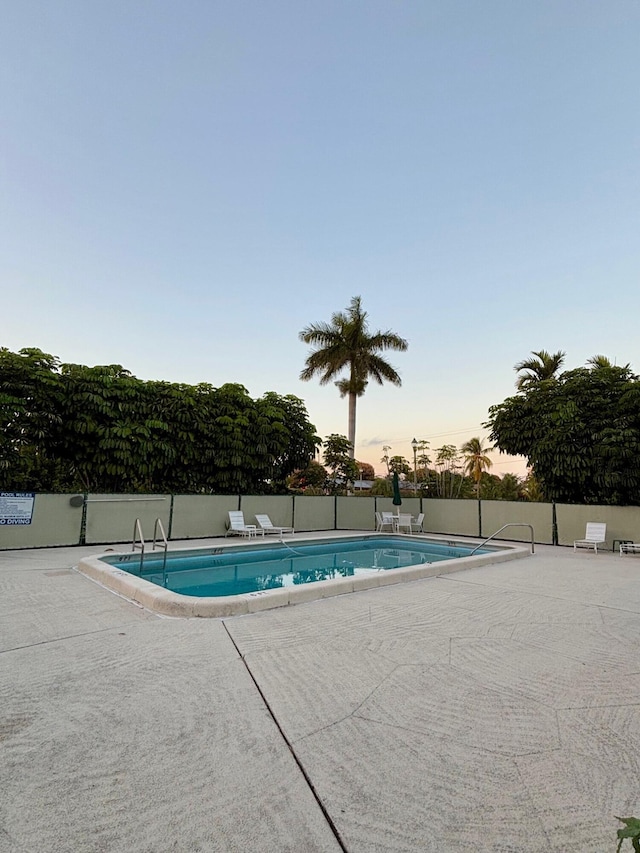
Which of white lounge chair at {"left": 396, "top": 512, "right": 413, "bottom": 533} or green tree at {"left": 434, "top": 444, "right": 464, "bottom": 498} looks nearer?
white lounge chair at {"left": 396, "top": 512, "right": 413, "bottom": 533}

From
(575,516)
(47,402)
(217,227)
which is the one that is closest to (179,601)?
(47,402)

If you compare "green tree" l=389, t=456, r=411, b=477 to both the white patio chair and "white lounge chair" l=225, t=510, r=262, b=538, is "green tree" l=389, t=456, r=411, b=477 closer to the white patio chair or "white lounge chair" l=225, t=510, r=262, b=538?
the white patio chair

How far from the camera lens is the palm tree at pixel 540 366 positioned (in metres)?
22.0

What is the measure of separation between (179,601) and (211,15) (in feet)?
39.8

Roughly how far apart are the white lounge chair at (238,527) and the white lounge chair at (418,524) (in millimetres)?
5775

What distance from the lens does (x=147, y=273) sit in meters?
13.5

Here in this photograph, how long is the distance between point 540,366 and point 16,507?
2188cm

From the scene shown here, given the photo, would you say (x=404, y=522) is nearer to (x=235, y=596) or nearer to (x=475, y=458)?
(x=235, y=596)

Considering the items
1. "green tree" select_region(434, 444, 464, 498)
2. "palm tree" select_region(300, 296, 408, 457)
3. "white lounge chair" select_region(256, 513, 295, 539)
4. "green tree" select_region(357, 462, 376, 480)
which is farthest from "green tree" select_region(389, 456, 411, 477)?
"white lounge chair" select_region(256, 513, 295, 539)

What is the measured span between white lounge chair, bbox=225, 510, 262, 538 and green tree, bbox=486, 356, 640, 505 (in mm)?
9347

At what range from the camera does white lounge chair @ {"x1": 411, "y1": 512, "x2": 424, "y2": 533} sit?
15.5 meters

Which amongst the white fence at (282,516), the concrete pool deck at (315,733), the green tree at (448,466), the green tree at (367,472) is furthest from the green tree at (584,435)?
the green tree at (367,472)

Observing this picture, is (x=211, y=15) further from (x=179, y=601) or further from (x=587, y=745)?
(x=587, y=745)

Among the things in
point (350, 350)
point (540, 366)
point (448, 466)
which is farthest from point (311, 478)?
point (448, 466)
